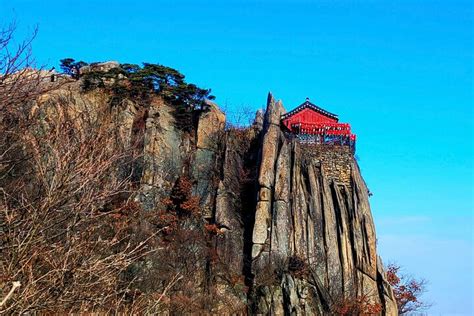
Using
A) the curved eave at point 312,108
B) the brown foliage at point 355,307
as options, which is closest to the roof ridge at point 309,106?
the curved eave at point 312,108

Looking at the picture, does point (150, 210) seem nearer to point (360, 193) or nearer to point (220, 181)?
point (220, 181)

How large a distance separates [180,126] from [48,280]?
24.5m

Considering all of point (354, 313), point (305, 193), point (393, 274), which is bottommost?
point (354, 313)

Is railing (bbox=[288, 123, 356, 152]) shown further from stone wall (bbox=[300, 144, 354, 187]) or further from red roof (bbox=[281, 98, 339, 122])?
red roof (bbox=[281, 98, 339, 122])

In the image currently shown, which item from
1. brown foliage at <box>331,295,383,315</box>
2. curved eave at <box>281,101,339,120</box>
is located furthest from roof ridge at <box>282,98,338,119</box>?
brown foliage at <box>331,295,383,315</box>

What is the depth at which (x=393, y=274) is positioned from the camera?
38.0 metres

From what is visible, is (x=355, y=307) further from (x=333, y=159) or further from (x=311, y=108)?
(x=311, y=108)

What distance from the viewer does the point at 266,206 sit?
2753cm

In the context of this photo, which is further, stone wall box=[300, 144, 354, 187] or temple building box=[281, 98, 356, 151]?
temple building box=[281, 98, 356, 151]

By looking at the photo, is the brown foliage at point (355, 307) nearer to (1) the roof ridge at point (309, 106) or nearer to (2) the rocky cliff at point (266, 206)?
(2) the rocky cliff at point (266, 206)

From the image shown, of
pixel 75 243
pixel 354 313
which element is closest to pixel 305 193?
pixel 354 313

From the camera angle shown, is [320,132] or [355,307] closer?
[355,307]

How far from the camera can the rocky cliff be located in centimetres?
2563

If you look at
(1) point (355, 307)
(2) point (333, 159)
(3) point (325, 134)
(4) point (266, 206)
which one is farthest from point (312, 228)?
(3) point (325, 134)
